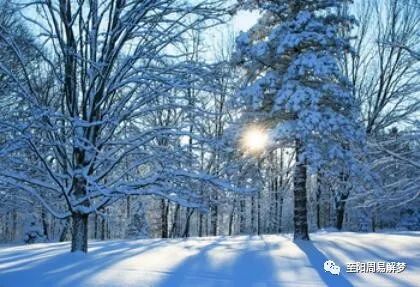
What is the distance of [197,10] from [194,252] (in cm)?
516

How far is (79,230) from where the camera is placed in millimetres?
8984

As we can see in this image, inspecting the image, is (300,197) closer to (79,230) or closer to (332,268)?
(332,268)

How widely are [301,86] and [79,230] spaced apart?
8.05 metres

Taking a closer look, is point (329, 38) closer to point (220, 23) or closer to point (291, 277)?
point (220, 23)

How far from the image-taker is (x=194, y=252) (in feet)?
32.5

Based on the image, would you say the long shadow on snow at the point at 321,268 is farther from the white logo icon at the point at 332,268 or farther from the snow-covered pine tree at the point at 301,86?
the snow-covered pine tree at the point at 301,86

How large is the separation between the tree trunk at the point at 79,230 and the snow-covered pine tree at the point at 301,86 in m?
6.80

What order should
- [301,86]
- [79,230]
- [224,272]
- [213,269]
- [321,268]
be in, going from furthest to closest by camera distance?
[301,86], [79,230], [321,268], [213,269], [224,272]

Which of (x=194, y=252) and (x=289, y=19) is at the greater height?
(x=289, y=19)

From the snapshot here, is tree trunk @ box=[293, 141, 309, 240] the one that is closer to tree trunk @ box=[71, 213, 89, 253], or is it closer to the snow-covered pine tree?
the snow-covered pine tree

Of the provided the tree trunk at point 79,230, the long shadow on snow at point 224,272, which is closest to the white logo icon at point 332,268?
the long shadow on snow at point 224,272

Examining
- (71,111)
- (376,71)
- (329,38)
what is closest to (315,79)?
(329,38)

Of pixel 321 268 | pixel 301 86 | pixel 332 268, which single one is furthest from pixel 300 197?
pixel 332 268

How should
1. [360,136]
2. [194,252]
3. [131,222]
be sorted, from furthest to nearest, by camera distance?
[131,222] < [360,136] < [194,252]
